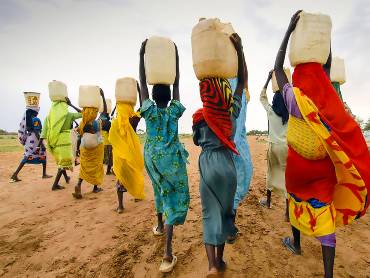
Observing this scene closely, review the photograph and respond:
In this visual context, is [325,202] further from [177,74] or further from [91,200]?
[91,200]

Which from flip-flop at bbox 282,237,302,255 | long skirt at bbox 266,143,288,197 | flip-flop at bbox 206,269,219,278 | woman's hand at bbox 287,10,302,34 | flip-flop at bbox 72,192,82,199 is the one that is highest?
woman's hand at bbox 287,10,302,34

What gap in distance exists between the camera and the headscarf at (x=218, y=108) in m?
2.85

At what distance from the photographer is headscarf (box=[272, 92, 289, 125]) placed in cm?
473

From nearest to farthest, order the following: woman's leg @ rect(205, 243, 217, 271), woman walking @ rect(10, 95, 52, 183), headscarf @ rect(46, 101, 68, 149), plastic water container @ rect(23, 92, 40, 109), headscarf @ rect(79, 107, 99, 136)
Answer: woman's leg @ rect(205, 243, 217, 271) < headscarf @ rect(79, 107, 99, 136) < headscarf @ rect(46, 101, 68, 149) < plastic water container @ rect(23, 92, 40, 109) < woman walking @ rect(10, 95, 52, 183)

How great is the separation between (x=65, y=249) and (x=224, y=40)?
11.3 ft

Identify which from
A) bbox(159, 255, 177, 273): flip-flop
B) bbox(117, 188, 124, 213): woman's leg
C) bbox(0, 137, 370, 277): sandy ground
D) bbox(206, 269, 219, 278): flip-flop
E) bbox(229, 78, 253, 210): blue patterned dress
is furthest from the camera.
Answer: bbox(117, 188, 124, 213): woman's leg

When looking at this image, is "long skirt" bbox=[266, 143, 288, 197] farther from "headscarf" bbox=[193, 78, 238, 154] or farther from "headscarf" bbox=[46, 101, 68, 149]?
"headscarf" bbox=[46, 101, 68, 149]

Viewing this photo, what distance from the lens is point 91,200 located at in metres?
6.58

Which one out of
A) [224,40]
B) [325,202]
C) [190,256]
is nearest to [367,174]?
[325,202]

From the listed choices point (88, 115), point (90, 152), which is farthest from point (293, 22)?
point (90, 152)

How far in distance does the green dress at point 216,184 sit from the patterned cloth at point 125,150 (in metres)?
2.67

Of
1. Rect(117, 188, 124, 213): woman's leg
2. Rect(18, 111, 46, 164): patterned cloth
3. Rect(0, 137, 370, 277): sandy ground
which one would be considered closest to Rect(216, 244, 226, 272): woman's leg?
Rect(0, 137, 370, 277): sandy ground

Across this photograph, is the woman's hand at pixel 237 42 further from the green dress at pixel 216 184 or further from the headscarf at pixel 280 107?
the headscarf at pixel 280 107

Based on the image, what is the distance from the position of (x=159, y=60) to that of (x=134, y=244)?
2.49 meters
